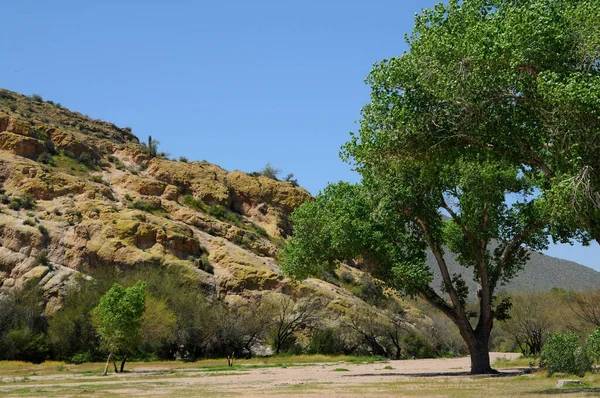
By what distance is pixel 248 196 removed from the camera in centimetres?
10394

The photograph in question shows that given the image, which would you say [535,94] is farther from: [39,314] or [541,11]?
[39,314]

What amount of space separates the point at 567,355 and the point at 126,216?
195ft

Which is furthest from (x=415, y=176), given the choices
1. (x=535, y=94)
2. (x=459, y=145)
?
(x=535, y=94)

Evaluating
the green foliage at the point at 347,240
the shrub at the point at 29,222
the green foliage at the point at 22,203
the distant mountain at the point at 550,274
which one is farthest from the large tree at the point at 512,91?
the distant mountain at the point at 550,274

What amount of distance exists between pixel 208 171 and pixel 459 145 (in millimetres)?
86026

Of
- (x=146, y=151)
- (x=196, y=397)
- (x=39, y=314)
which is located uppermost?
(x=146, y=151)

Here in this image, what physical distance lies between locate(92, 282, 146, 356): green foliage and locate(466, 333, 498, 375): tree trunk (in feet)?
68.3

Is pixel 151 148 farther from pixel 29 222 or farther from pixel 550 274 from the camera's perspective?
pixel 550 274

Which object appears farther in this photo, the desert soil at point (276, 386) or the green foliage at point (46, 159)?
the green foliage at point (46, 159)

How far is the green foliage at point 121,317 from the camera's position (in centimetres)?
4141

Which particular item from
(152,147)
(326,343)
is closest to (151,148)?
(152,147)

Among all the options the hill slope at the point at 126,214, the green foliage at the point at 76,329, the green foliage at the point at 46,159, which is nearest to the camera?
the green foliage at the point at 76,329

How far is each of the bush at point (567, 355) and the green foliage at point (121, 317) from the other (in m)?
25.5

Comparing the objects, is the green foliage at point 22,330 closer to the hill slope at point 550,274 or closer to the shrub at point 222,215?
the shrub at point 222,215
